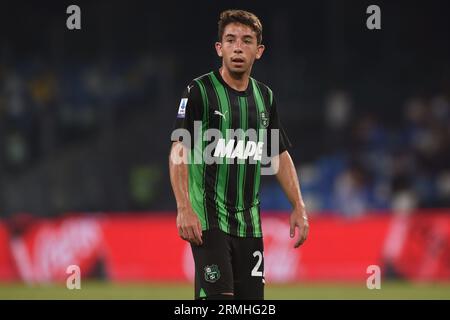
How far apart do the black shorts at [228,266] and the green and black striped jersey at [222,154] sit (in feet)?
0.22

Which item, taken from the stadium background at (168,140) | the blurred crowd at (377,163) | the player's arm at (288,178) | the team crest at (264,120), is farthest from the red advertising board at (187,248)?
the team crest at (264,120)

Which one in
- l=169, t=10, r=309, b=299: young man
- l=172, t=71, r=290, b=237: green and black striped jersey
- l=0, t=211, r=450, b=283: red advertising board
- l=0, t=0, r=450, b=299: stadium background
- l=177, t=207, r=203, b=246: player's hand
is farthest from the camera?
l=0, t=0, r=450, b=299: stadium background

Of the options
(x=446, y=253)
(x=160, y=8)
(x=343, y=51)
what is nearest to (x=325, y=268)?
(x=446, y=253)

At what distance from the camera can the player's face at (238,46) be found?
625cm

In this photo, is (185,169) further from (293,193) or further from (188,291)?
(188,291)

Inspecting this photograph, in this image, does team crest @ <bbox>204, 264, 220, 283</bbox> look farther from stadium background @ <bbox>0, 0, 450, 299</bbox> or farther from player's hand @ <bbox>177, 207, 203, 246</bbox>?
stadium background @ <bbox>0, 0, 450, 299</bbox>

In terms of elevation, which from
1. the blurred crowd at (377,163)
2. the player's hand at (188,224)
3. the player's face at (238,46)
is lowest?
the blurred crowd at (377,163)

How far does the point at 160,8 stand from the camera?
19.3 meters

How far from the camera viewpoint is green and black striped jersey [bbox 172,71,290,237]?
6.26 metres

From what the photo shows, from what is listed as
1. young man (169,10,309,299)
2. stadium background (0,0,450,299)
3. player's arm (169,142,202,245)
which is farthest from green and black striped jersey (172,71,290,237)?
stadium background (0,0,450,299)

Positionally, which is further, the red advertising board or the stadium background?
the stadium background

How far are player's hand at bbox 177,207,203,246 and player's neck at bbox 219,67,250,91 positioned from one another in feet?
2.89

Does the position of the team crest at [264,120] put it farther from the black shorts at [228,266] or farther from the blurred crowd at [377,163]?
the blurred crowd at [377,163]

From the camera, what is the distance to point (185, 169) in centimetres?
612
